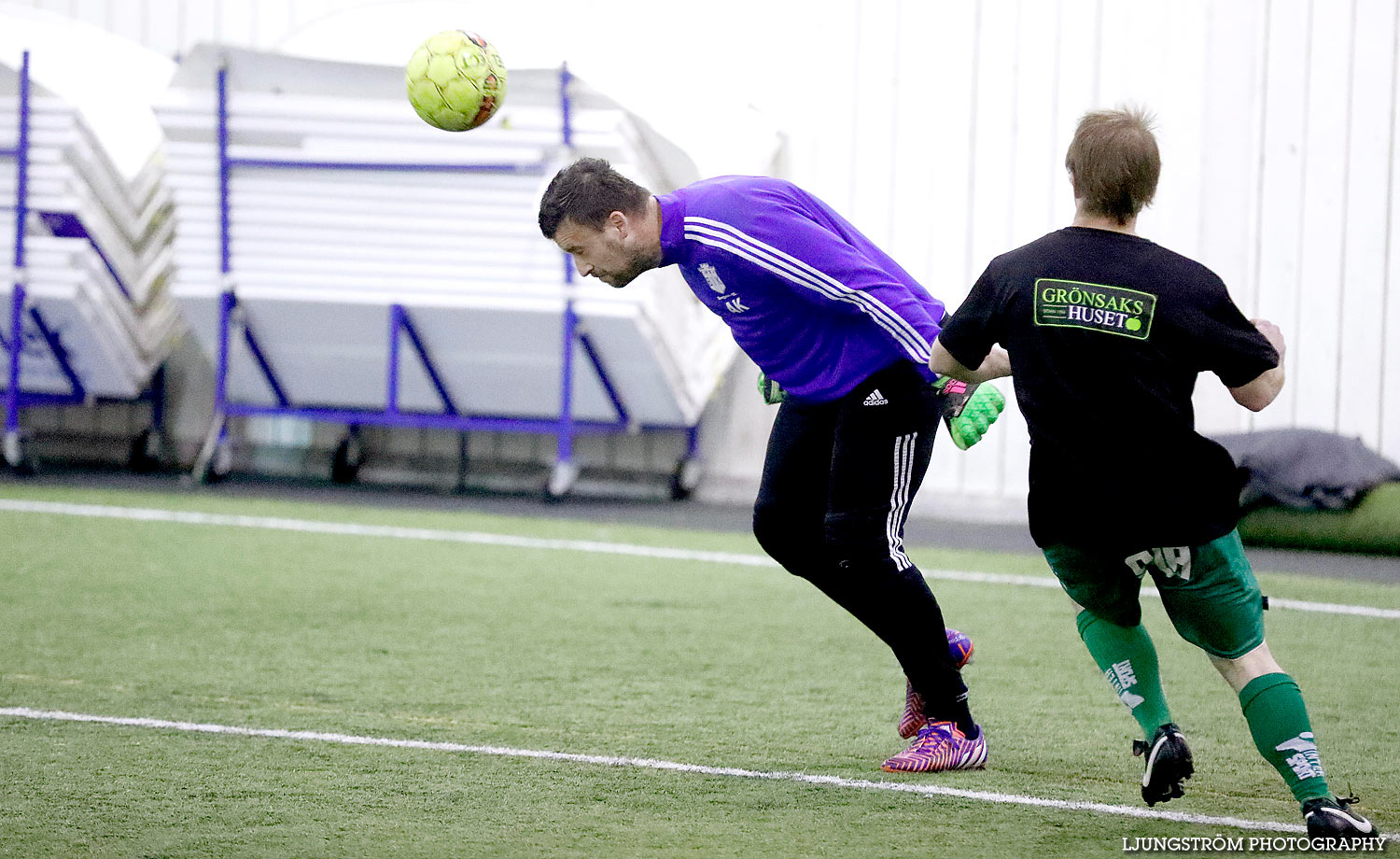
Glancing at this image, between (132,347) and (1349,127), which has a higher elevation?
(1349,127)

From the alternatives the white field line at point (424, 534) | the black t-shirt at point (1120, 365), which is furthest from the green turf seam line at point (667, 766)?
the white field line at point (424, 534)

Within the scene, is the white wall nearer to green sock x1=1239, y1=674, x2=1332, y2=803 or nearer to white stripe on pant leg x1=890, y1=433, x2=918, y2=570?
white stripe on pant leg x1=890, y1=433, x2=918, y2=570

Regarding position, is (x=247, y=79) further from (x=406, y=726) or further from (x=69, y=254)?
(x=406, y=726)

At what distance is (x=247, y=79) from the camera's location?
34.5 ft

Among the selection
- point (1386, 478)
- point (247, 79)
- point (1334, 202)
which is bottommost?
point (1386, 478)

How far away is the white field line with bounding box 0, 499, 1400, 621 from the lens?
8.05 metres

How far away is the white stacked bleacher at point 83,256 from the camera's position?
10.7m

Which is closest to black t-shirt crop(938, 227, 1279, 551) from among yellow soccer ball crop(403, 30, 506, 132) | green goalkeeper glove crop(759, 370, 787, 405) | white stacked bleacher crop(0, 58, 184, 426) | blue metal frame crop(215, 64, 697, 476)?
green goalkeeper glove crop(759, 370, 787, 405)

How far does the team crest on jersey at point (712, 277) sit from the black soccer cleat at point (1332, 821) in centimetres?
183

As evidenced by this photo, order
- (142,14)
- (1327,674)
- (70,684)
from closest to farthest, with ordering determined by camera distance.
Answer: (70,684) → (1327,674) → (142,14)

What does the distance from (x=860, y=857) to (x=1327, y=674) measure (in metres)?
2.96

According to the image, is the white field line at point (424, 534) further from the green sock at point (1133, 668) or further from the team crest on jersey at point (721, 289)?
the team crest on jersey at point (721, 289)

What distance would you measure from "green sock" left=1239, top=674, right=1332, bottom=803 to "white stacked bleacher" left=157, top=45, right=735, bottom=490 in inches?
266

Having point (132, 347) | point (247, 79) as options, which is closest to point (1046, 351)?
point (247, 79)
